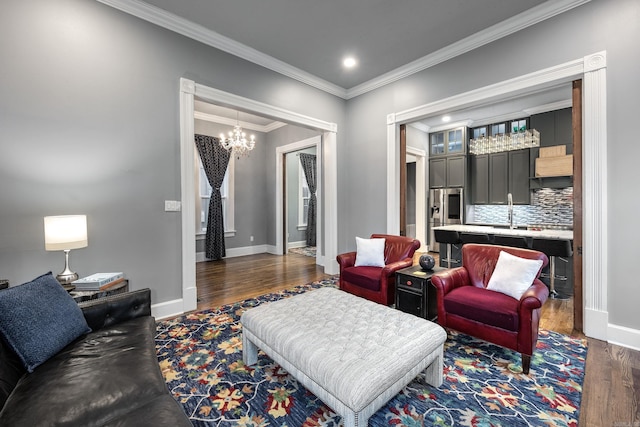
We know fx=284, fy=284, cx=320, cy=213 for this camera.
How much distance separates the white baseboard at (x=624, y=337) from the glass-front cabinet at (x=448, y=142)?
15.9 feet

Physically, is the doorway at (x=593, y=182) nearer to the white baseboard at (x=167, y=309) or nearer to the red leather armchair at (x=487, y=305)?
the red leather armchair at (x=487, y=305)

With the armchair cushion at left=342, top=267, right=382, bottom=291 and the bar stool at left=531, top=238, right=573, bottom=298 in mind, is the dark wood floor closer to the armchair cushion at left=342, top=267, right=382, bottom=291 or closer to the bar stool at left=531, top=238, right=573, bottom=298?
the bar stool at left=531, top=238, right=573, bottom=298

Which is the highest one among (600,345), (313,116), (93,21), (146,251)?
(93,21)

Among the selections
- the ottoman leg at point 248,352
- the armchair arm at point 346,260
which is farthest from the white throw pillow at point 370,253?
the ottoman leg at point 248,352

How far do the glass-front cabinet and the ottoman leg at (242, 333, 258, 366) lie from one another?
6447 millimetres

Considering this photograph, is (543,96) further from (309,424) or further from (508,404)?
(309,424)

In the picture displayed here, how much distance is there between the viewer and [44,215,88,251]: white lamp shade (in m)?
2.25

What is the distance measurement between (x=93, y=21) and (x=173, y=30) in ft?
2.42

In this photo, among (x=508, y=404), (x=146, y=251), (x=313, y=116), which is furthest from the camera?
(x=313, y=116)

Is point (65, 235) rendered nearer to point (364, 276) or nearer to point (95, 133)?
point (95, 133)

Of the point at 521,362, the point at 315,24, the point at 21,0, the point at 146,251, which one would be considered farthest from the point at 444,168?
the point at 21,0

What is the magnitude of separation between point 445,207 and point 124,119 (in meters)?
6.48

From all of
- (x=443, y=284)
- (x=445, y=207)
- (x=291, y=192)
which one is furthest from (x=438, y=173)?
(x=443, y=284)

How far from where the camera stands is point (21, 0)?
95.5 inches
